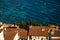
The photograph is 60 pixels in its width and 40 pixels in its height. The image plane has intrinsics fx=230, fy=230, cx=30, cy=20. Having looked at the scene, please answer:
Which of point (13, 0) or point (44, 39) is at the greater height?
point (13, 0)

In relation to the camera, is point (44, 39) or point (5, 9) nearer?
point (44, 39)

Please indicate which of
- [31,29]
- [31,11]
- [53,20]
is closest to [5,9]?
[31,11]

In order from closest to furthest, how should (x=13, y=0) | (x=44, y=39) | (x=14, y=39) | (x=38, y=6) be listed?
1. (x=14, y=39)
2. (x=44, y=39)
3. (x=38, y=6)
4. (x=13, y=0)

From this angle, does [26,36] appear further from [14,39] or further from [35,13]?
[35,13]

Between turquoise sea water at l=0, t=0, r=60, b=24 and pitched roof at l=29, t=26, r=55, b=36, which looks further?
turquoise sea water at l=0, t=0, r=60, b=24

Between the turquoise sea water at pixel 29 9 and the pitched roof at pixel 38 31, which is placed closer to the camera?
the pitched roof at pixel 38 31

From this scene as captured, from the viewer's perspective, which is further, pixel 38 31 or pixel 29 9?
pixel 29 9

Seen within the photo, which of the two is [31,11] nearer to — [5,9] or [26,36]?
[5,9]

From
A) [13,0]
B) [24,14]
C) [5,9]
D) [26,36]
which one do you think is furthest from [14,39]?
[13,0]

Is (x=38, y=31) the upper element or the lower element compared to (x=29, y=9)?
lower

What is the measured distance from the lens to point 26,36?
4634cm

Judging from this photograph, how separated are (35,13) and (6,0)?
27.8 m

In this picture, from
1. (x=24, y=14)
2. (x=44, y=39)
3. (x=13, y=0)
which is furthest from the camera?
(x=13, y=0)

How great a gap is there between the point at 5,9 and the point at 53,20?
118 feet
